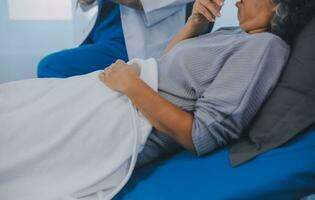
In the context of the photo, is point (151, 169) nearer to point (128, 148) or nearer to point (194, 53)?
point (128, 148)

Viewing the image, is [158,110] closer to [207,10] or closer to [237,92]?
[237,92]

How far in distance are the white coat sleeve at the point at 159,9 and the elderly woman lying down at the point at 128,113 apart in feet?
1.81

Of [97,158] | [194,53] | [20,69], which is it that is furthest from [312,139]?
[20,69]

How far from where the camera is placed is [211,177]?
82 centimetres

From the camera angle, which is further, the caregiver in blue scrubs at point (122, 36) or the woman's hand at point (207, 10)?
the caregiver in blue scrubs at point (122, 36)

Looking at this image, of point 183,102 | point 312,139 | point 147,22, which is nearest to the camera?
point 312,139

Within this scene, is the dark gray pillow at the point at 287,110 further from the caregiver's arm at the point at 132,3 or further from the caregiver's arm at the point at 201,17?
the caregiver's arm at the point at 132,3

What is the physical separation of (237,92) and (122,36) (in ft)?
2.91

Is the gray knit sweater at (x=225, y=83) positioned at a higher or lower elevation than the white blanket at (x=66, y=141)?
higher

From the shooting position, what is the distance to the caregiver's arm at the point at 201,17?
112cm

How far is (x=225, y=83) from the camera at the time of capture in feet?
2.81

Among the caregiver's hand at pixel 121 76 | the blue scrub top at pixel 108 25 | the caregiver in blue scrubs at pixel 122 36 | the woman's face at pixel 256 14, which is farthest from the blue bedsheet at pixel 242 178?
the blue scrub top at pixel 108 25

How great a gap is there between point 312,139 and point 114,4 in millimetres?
1118

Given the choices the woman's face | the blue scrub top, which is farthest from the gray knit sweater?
the blue scrub top
